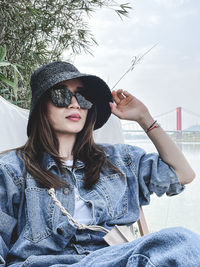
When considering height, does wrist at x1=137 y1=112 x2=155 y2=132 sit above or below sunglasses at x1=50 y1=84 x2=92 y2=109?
below

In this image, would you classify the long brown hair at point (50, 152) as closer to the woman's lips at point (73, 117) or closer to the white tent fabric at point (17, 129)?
the woman's lips at point (73, 117)

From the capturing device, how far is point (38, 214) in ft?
4.06

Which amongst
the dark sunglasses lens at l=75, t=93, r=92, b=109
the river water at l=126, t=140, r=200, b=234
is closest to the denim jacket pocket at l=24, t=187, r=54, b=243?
the dark sunglasses lens at l=75, t=93, r=92, b=109

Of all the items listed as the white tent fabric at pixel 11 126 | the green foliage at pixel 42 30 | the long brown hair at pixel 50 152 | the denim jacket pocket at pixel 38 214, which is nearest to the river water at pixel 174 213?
the green foliage at pixel 42 30

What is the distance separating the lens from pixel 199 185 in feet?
25.3

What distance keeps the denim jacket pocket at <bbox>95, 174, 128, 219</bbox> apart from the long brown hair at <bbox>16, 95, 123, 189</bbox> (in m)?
0.03

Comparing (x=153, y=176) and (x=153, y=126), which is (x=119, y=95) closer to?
(x=153, y=126)

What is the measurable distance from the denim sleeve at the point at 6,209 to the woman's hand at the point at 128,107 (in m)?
0.55

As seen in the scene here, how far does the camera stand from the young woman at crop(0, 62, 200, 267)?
48.2 inches

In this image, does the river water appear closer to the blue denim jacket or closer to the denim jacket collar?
the blue denim jacket

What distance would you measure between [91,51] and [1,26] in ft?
3.52

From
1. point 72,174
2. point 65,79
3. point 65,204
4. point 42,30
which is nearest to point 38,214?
point 65,204

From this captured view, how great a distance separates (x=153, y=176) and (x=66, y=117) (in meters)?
0.41

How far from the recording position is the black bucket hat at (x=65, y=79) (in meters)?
1.42
